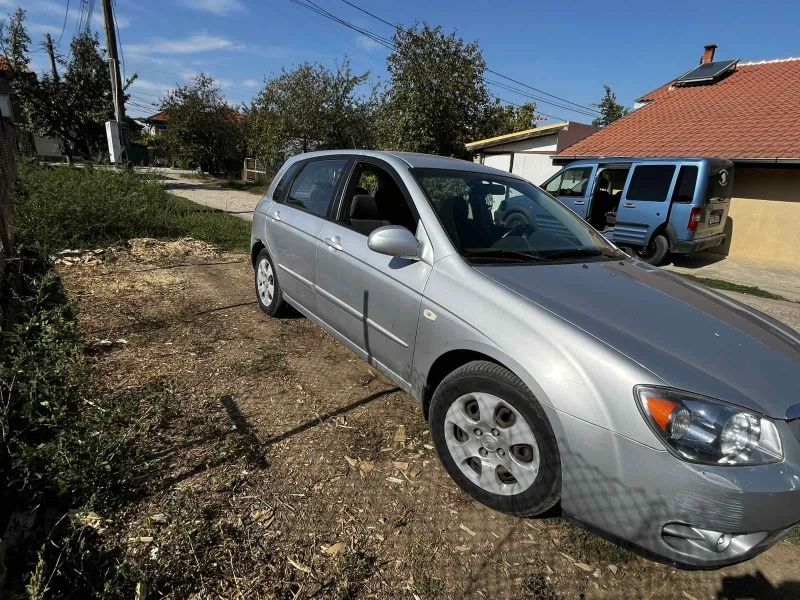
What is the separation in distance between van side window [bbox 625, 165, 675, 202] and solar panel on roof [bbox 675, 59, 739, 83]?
8917mm

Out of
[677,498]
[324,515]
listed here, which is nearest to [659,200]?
[677,498]

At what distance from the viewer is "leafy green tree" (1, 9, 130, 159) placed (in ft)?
61.5

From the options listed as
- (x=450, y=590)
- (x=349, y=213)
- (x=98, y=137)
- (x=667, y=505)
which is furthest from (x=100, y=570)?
(x=98, y=137)

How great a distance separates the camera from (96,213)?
23.8 feet

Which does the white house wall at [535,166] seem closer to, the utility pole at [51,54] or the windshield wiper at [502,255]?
the windshield wiper at [502,255]

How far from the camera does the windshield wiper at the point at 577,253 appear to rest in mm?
2858

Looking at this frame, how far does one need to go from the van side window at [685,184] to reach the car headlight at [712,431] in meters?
8.26

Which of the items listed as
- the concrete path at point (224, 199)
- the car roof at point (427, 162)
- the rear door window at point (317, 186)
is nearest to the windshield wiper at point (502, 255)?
the car roof at point (427, 162)

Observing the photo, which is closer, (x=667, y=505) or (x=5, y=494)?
(x=667, y=505)

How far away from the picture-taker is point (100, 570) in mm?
1858

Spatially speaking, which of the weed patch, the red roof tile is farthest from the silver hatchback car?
the red roof tile

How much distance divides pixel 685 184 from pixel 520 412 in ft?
27.9

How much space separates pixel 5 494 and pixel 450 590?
2.08 m

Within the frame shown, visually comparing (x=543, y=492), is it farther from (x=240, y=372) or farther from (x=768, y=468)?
(x=240, y=372)
